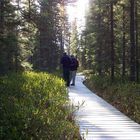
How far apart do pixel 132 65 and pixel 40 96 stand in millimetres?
11030

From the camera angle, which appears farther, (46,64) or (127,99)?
(46,64)

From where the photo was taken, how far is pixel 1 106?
9656 millimetres

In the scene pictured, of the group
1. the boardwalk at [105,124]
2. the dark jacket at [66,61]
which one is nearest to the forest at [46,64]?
the boardwalk at [105,124]

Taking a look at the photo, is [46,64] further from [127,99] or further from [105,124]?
[105,124]

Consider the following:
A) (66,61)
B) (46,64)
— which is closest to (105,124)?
(66,61)

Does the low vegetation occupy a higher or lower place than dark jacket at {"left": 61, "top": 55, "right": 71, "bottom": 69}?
lower

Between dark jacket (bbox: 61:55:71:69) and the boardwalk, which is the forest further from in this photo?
dark jacket (bbox: 61:55:71:69)

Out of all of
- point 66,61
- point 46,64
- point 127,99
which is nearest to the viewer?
point 127,99

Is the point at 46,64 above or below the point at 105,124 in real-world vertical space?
above

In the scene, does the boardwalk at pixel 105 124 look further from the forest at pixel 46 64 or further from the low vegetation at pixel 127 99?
the forest at pixel 46 64

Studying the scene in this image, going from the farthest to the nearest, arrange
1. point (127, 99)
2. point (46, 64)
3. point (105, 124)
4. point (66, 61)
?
point (46, 64) → point (66, 61) → point (127, 99) → point (105, 124)

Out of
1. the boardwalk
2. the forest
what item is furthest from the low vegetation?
the boardwalk

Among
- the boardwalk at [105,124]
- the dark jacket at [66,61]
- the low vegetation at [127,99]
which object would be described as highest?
the dark jacket at [66,61]

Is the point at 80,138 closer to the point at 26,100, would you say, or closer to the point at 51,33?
the point at 26,100
